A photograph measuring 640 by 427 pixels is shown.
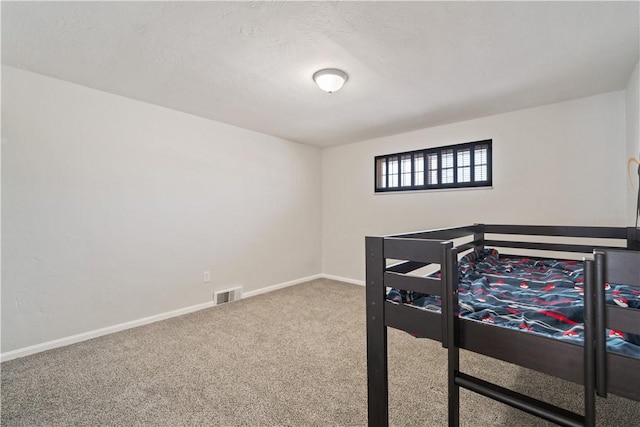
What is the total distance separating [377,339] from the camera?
50.9 inches

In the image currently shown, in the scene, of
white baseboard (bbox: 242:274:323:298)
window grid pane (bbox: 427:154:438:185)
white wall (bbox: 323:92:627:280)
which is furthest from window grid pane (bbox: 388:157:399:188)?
white baseboard (bbox: 242:274:323:298)

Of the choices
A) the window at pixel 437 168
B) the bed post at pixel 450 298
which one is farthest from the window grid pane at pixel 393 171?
the bed post at pixel 450 298

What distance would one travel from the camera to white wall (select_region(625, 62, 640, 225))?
212 cm

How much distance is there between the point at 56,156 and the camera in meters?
2.41

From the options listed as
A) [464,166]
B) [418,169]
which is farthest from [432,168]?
[464,166]

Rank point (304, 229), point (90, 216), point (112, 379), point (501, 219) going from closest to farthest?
point (112, 379) < point (90, 216) < point (501, 219) < point (304, 229)

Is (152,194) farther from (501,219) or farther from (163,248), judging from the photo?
(501,219)

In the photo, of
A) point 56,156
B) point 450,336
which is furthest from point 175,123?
point 450,336

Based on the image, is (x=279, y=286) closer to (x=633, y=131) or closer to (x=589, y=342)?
(x=589, y=342)

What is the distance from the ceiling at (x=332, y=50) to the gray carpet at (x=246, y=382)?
2.16 m

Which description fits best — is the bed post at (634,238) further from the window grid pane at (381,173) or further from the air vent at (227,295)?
Answer: the air vent at (227,295)

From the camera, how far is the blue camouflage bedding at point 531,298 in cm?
101

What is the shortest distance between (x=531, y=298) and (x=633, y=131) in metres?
2.03

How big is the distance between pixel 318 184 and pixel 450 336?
3.91 metres
